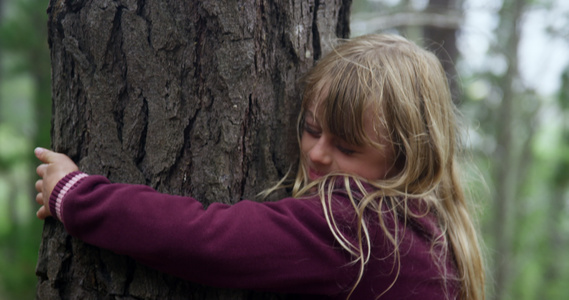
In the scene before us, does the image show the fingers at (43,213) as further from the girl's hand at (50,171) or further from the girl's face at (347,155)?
the girl's face at (347,155)

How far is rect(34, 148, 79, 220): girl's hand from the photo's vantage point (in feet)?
4.62

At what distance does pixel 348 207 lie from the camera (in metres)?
1.41

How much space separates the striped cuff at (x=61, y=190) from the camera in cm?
137

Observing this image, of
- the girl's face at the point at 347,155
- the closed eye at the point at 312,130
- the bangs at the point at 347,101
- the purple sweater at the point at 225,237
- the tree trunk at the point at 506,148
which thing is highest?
the bangs at the point at 347,101

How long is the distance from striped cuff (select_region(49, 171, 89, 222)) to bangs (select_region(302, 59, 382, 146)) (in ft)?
2.65

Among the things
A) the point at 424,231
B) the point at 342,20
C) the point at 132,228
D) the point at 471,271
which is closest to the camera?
the point at 132,228

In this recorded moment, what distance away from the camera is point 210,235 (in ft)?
4.17

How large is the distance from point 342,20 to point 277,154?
672mm

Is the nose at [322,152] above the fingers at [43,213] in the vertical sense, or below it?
above

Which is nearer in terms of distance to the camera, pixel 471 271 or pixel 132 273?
pixel 132 273

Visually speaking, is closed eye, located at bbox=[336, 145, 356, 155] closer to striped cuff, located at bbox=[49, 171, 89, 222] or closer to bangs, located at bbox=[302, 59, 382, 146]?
bangs, located at bbox=[302, 59, 382, 146]

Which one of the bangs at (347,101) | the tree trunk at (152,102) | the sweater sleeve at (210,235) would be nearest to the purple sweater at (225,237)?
the sweater sleeve at (210,235)

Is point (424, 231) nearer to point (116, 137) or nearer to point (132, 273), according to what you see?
point (132, 273)

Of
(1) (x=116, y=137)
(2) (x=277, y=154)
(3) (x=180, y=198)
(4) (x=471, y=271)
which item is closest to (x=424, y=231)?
(4) (x=471, y=271)
